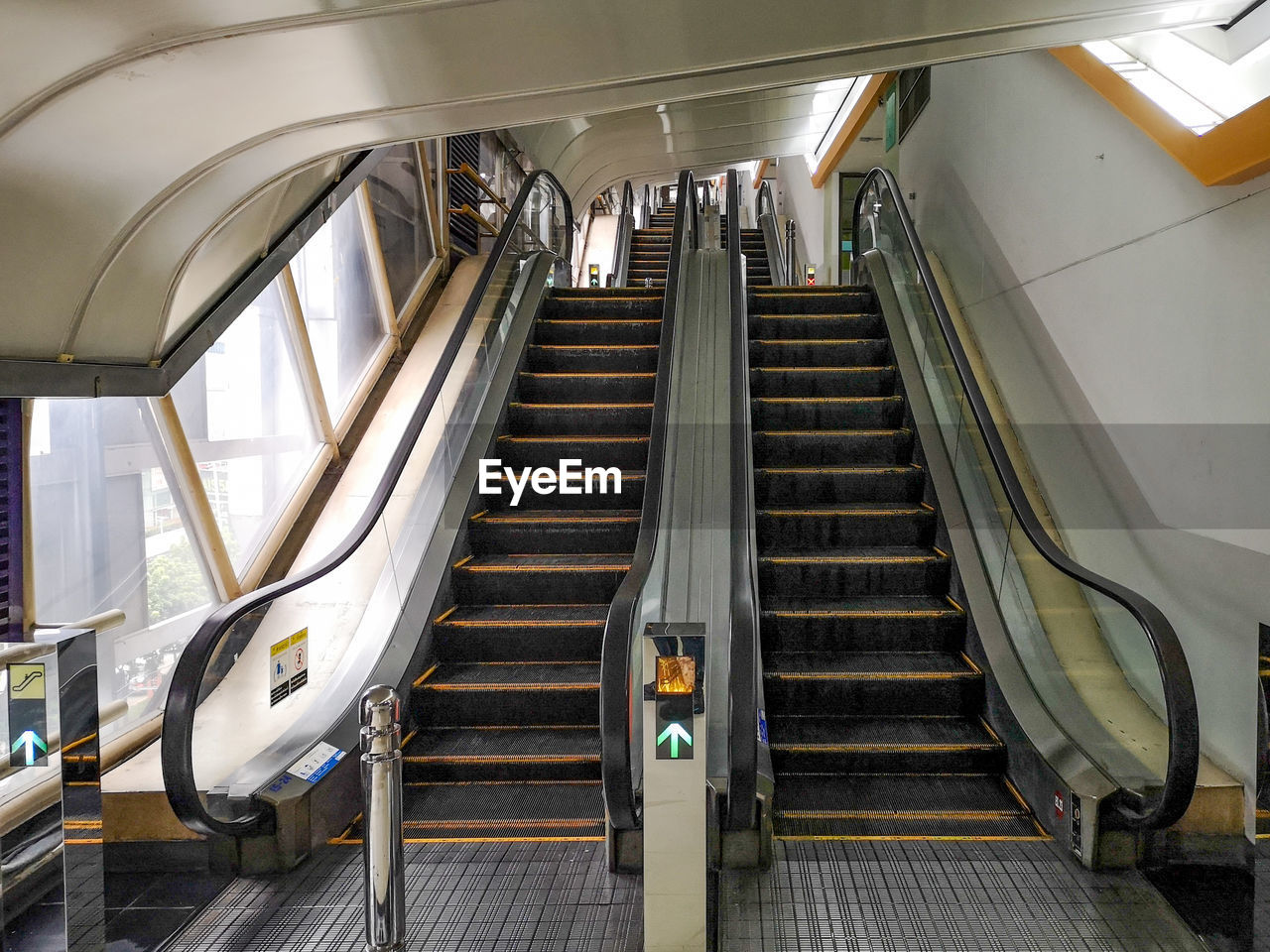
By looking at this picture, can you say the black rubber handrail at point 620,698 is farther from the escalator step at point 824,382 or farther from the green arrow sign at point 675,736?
the escalator step at point 824,382

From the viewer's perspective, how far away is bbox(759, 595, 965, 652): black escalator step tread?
3969 millimetres

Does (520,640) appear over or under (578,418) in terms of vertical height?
under

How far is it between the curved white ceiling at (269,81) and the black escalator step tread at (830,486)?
2.33 metres

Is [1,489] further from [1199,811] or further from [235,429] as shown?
[1199,811]

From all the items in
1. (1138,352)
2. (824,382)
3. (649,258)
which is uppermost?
(649,258)

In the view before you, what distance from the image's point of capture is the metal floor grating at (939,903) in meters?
2.50

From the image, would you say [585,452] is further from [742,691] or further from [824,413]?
[742,691]

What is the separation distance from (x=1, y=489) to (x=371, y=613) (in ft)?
4.85

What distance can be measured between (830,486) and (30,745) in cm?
386

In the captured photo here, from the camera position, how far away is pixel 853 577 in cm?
427

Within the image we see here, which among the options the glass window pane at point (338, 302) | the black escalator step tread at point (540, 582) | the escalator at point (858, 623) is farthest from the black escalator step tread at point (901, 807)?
the glass window pane at point (338, 302)

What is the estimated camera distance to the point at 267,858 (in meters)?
2.95

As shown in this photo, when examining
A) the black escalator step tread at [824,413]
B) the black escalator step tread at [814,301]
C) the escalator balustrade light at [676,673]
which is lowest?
the escalator balustrade light at [676,673]

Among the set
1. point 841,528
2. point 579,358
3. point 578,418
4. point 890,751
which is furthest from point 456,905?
point 579,358
